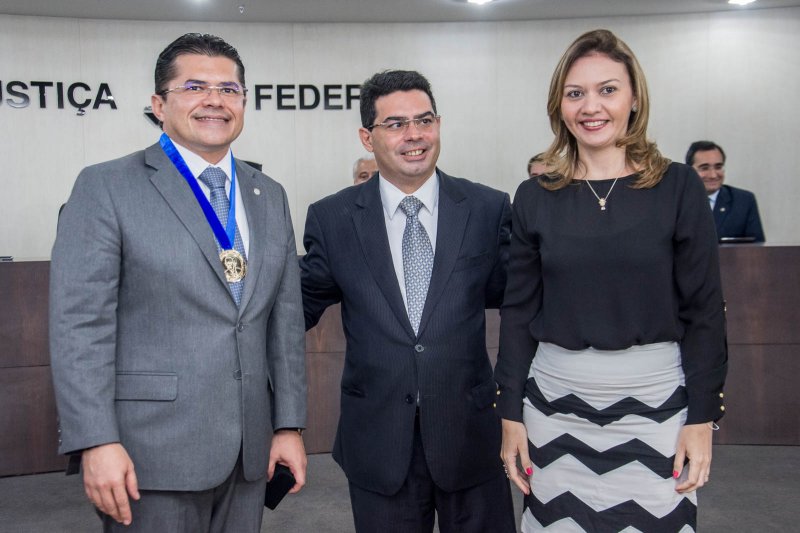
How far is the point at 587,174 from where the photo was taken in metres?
2.03

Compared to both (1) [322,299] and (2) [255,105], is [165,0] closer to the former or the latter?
(2) [255,105]

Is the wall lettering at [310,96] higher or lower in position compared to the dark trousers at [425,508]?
higher

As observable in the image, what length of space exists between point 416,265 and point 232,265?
61 centimetres

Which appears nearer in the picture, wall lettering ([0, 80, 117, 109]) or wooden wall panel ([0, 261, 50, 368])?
wooden wall panel ([0, 261, 50, 368])

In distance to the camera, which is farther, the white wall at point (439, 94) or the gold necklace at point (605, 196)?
the white wall at point (439, 94)

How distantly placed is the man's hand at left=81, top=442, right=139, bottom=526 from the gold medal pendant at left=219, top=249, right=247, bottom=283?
455mm

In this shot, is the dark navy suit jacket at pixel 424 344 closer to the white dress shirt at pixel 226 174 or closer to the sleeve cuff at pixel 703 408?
the white dress shirt at pixel 226 174

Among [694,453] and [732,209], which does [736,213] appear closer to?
[732,209]

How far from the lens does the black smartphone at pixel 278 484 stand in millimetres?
2113

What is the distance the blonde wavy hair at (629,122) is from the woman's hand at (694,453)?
587mm

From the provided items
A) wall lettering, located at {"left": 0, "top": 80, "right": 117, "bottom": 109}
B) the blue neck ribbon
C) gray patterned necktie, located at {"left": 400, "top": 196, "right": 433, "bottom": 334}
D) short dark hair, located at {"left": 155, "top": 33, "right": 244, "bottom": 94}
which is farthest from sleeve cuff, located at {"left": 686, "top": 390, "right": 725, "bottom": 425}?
wall lettering, located at {"left": 0, "top": 80, "right": 117, "bottom": 109}

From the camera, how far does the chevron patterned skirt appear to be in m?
1.90

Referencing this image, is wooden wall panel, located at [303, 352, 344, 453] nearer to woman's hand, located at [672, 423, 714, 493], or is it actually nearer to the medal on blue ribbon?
the medal on blue ribbon

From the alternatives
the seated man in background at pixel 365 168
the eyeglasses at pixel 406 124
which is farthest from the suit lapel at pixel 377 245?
the seated man in background at pixel 365 168
